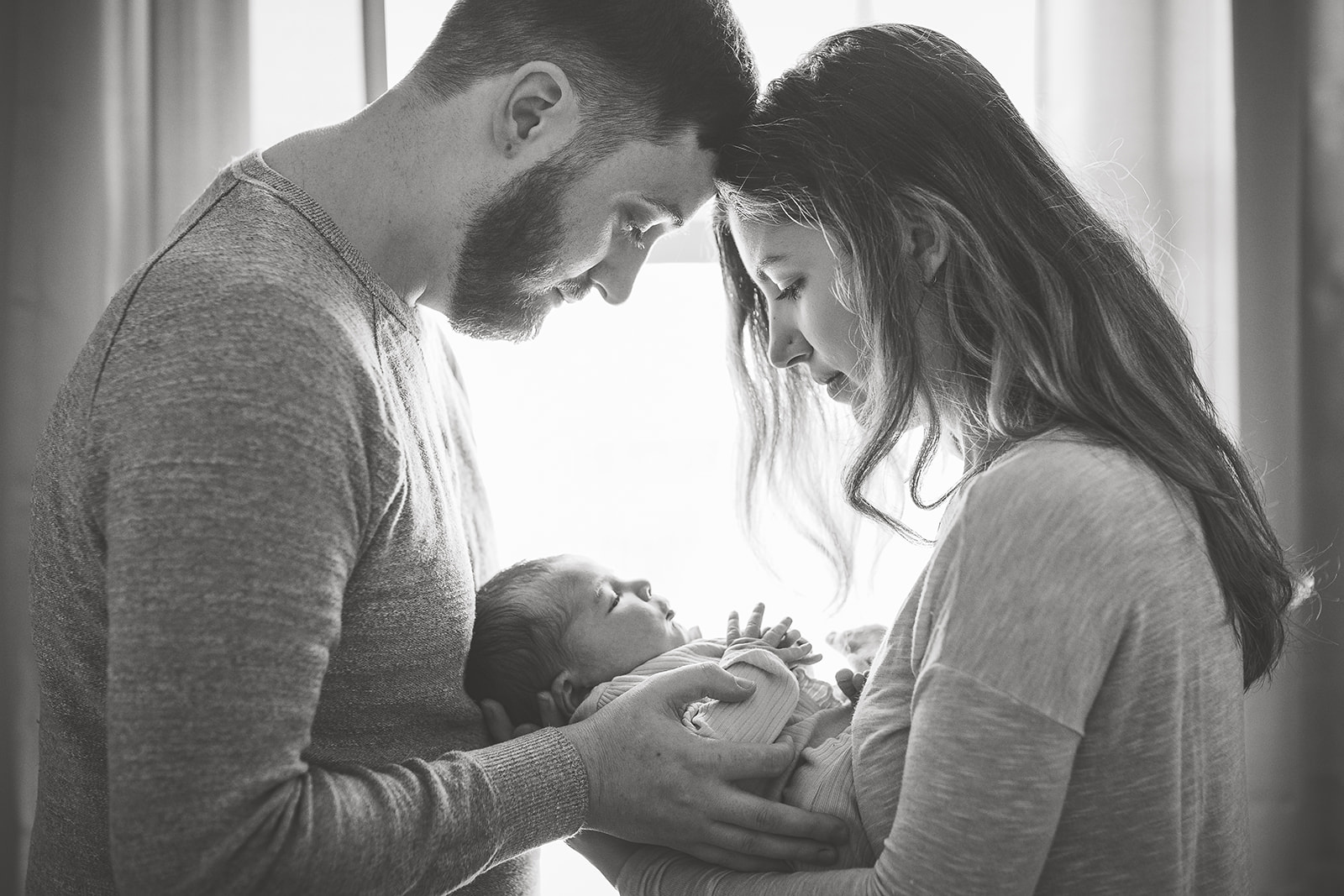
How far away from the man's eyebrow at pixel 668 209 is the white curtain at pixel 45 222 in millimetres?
949

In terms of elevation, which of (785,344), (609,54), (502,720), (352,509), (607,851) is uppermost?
(609,54)

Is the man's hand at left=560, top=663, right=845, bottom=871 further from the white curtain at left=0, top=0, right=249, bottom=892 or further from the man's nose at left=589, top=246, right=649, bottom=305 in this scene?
the white curtain at left=0, top=0, right=249, bottom=892

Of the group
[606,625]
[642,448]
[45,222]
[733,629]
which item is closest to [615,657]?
[606,625]

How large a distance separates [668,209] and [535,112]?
23cm

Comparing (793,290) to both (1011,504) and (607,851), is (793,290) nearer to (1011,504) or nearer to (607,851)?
(1011,504)

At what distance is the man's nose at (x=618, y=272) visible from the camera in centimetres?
144

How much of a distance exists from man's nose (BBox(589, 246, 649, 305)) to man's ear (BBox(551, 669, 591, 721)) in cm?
57

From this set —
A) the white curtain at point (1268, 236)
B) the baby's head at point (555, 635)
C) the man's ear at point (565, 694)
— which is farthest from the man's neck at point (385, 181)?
the white curtain at point (1268, 236)

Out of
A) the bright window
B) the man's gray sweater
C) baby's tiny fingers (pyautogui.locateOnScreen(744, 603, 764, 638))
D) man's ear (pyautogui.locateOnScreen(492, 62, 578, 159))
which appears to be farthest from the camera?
the bright window

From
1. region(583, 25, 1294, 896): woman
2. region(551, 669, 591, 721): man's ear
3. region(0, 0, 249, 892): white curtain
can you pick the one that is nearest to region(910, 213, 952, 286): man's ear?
region(583, 25, 1294, 896): woman

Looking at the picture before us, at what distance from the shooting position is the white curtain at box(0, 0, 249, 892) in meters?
1.71

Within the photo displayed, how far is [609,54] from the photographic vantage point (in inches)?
49.4

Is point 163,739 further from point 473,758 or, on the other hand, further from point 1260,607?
point 1260,607

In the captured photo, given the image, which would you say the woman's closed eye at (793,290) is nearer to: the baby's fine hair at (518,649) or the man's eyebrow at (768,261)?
the man's eyebrow at (768,261)
